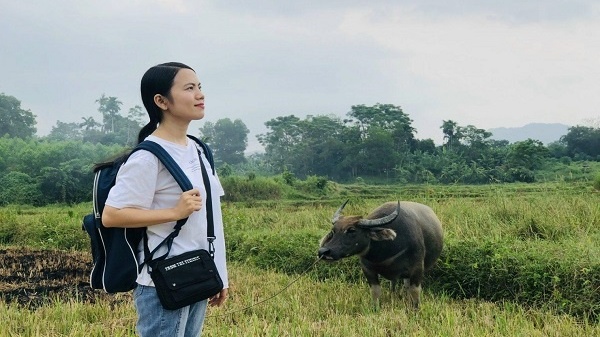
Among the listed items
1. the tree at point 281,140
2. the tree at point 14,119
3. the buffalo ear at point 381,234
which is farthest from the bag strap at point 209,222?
the tree at point 14,119

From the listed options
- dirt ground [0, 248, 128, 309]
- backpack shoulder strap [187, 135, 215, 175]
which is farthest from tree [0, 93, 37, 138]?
backpack shoulder strap [187, 135, 215, 175]

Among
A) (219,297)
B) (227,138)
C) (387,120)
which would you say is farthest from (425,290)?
(227,138)

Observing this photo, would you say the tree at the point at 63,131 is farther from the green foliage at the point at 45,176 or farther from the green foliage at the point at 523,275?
the green foliage at the point at 523,275

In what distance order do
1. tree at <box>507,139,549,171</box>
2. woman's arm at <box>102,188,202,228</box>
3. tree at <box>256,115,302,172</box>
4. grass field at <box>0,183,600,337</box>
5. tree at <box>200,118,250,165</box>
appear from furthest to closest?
1. tree at <box>200,118,250,165</box>
2. tree at <box>256,115,302,172</box>
3. tree at <box>507,139,549,171</box>
4. grass field at <box>0,183,600,337</box>
5. woman's arm at <box>102,188,202,228</box>

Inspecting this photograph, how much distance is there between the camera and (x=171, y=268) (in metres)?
1.62

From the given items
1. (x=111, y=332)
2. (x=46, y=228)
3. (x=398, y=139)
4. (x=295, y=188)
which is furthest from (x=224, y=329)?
(x=398, y=139)

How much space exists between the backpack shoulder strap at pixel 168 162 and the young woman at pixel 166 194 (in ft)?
0.06

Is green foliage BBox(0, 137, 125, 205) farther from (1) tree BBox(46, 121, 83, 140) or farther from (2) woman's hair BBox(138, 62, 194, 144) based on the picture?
(1) tree BBox(46, 121, 83, 140)

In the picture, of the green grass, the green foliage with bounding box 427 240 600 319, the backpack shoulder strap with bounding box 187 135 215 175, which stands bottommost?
the green grass

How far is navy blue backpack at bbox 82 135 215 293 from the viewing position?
64.1 inches

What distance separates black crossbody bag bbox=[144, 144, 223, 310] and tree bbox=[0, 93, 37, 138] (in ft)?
154

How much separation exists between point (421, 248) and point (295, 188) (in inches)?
735

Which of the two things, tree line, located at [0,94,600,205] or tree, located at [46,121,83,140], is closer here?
tree line, located at [0,94,600,205]

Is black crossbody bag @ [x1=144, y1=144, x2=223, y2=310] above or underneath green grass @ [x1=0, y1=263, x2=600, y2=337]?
above
